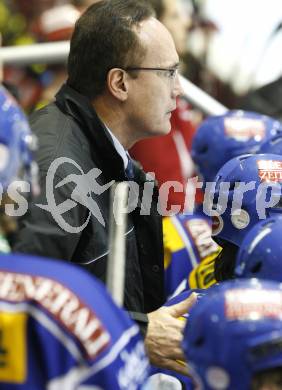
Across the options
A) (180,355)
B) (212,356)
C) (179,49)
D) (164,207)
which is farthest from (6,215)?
(179,49)

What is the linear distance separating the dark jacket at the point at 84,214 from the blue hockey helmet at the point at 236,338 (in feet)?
2.85

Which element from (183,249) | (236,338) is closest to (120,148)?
(183,249)

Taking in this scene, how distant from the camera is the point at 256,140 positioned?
15.9 feet

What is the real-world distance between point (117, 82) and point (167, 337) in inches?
41.9

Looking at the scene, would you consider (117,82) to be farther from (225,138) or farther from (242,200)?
(225,138)

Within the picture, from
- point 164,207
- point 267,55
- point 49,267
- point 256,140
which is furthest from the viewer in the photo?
point 267,55

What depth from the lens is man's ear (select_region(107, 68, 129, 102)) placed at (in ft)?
11.9

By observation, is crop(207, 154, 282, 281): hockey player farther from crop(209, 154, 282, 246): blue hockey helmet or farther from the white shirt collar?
the white shirt collar

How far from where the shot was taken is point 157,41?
3.67 m

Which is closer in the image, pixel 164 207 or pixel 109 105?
pixel 109 105

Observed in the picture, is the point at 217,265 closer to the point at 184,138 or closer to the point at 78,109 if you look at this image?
the point at 78,109

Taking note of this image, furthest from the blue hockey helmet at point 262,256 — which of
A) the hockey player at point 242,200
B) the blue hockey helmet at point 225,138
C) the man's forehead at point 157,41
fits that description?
the blue hockey helmet at point 225,138

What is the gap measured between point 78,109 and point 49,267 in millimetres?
1406

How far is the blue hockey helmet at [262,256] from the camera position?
2.93 metres
